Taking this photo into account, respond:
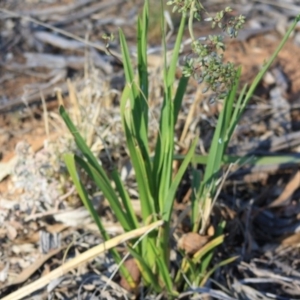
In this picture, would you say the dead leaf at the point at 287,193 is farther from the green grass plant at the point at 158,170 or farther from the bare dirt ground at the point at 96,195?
the green grass plant at the point at 158,170

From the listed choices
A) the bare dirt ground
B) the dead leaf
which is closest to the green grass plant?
the bare dirt ground

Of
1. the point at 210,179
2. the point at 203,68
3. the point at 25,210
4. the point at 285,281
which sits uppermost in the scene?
the point at 203,68

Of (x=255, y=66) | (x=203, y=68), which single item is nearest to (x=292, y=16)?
(x=255, y=66)

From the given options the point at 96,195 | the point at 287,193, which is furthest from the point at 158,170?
the point at 287,193

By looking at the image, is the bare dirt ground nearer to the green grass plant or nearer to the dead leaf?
the dead leaf

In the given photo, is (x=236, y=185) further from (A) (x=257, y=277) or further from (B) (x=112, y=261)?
(B) (x=112, y=261)

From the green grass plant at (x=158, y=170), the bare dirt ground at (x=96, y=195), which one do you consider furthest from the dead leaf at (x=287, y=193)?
the green grass plant at (x=158, y=170)
